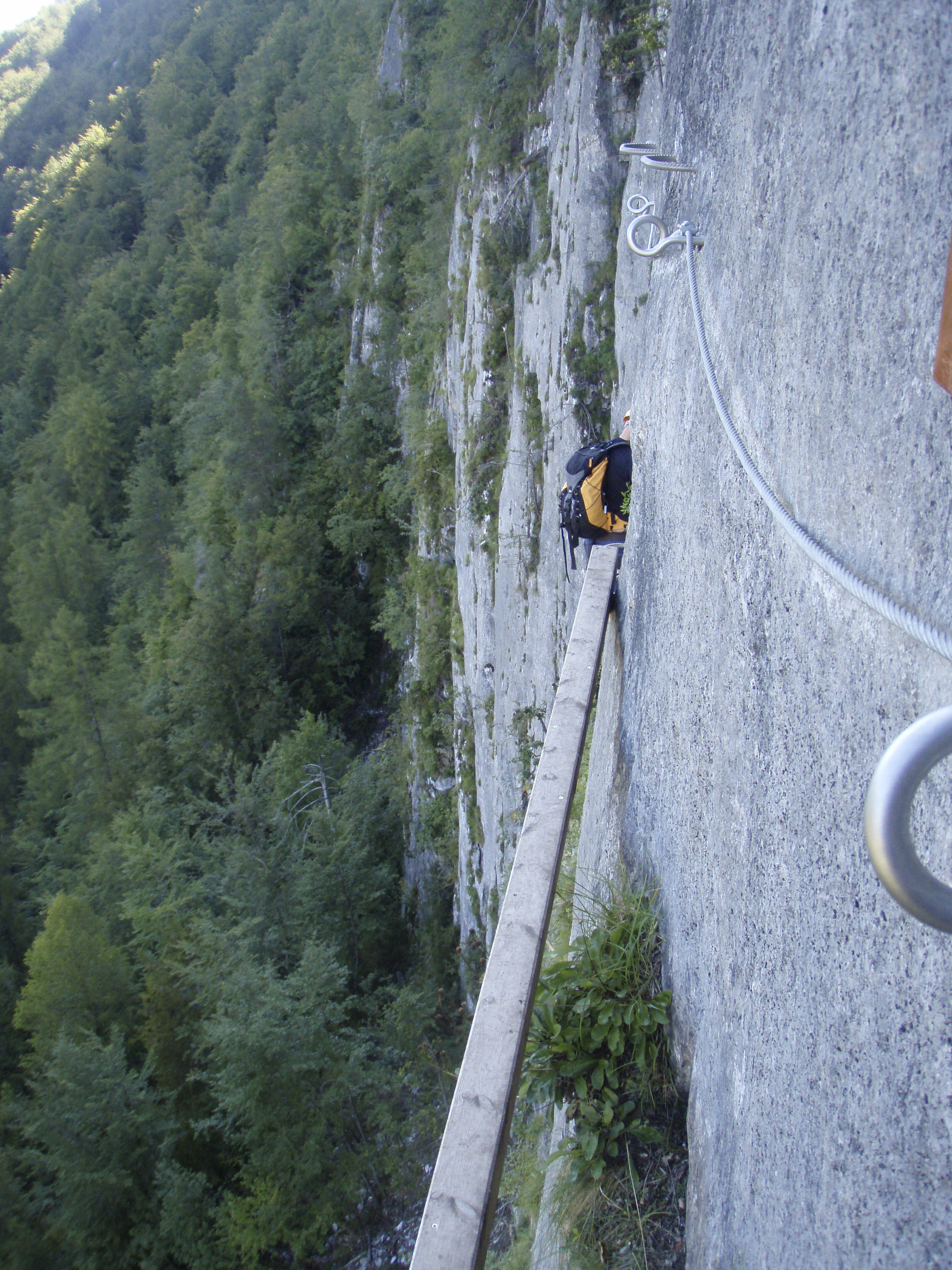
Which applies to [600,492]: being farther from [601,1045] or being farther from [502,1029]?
[502,1029]

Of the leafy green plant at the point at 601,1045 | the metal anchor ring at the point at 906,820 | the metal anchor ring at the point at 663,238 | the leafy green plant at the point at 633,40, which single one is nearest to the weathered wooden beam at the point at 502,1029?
the leafy green plant at the point at 601,1045

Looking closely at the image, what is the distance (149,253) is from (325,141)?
71.8ft

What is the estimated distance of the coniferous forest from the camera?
1208 centimetres

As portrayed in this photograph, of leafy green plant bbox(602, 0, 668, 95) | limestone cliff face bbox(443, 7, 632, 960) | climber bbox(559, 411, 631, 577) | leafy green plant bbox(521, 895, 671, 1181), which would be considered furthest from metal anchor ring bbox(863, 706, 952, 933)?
leafy green plant bbox(602, 0, 668, 95)

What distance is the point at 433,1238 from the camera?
1589 mm

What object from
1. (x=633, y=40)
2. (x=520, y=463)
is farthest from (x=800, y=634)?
(x=520, y=463)

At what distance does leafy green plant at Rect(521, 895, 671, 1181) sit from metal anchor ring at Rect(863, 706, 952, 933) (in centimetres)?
189

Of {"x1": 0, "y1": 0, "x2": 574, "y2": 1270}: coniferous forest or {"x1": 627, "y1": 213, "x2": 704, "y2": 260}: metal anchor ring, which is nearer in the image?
{"x1": 627, "y1": 213, "x2": 704, "y2": 260}: metal anchor ring

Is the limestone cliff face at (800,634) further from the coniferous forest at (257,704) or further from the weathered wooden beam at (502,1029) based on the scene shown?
the coniferous forest at (257,704)

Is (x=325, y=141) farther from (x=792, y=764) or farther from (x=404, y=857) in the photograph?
(x=792, y=764)

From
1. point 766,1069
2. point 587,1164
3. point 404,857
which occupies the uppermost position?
point 766,1069

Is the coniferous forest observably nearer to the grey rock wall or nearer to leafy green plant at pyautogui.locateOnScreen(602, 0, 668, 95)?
leafy green plant at pyautogui.locateOnScreen(602, 0, 668, 95)

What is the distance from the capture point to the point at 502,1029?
76.4 inches

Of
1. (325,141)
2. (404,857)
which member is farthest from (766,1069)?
(325,141)
